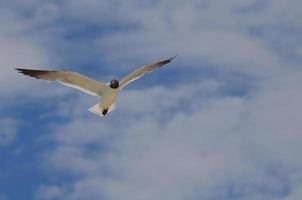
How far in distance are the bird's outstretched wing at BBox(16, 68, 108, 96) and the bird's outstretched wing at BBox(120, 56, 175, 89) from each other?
0.86 metres

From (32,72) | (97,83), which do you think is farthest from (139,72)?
(32,72)

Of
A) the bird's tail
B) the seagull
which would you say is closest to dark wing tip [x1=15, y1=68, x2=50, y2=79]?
the seagull

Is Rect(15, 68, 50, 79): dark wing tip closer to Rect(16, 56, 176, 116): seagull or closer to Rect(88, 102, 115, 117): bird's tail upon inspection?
Rect(16, 56, 176, 116): seagull

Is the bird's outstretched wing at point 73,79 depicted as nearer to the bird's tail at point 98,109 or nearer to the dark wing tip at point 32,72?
the dark wing tip at point 32,72

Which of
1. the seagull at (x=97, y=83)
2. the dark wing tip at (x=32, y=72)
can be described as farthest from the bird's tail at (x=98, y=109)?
the dark wing tip at (x=32, y=72)

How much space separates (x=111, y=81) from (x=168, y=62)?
2701 millimetres

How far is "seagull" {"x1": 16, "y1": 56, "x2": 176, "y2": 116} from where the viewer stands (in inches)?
6309

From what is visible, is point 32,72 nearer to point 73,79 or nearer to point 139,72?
point 73,79

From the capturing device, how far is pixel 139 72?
161750 millimetres

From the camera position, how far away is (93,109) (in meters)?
160

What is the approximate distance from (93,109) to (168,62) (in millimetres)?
4139

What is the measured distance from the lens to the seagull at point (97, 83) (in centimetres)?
16025

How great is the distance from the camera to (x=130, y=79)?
162 metres

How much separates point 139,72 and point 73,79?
2.91m
